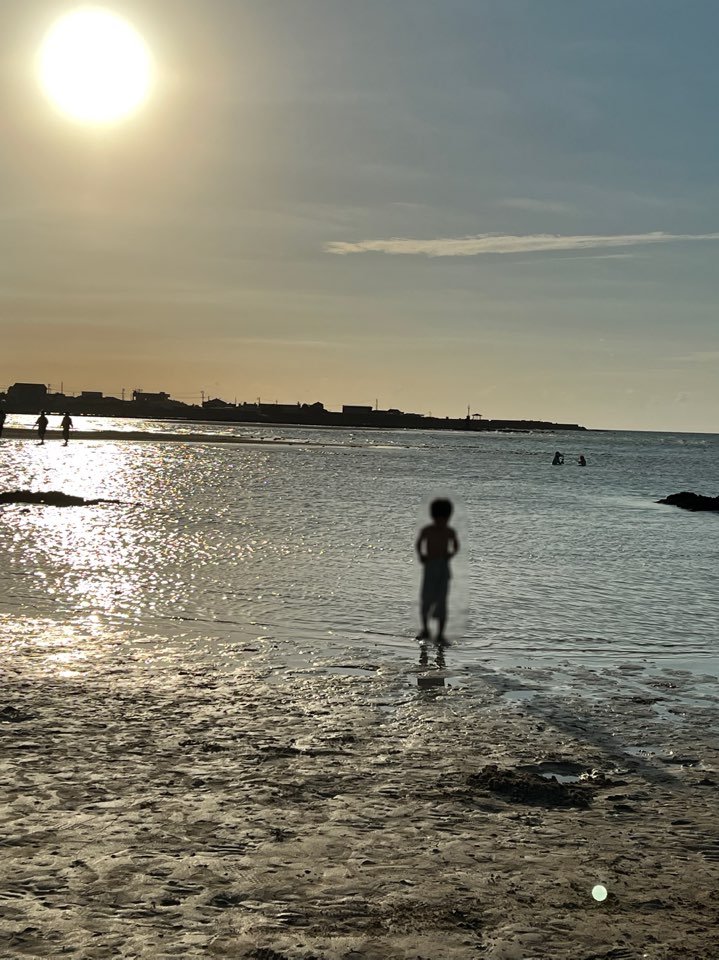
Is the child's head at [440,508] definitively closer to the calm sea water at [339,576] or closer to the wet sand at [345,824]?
the wet sand at [345,824]

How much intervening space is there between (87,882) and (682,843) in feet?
13.7

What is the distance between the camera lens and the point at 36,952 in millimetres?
5246

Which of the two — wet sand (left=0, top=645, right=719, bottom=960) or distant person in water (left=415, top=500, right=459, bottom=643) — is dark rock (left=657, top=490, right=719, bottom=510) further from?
distant person in water (left=415, top=500, right=459, bottom=643)

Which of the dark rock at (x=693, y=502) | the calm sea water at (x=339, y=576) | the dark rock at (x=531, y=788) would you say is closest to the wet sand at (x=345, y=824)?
the dark rock at (x=531, y=788)

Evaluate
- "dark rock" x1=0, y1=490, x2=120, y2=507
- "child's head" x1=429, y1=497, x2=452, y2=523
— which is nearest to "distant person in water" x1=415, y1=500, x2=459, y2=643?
"child's head" x1=429, y1=497, x2=452, y2=523

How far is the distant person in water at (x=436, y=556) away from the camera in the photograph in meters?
9.54

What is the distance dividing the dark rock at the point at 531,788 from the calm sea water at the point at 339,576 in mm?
4867

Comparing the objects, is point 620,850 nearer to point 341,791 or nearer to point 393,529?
point 341,791

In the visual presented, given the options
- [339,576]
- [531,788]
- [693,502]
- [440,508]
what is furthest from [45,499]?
[693,502]

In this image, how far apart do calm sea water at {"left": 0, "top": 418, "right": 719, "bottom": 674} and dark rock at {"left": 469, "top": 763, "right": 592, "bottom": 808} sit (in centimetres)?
487

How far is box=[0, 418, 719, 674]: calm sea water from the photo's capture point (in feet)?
47.4

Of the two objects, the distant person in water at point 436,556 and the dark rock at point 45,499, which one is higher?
the distant person in water at point 436,556

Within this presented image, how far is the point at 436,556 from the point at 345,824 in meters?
3.43

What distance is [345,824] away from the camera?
7230 mm
